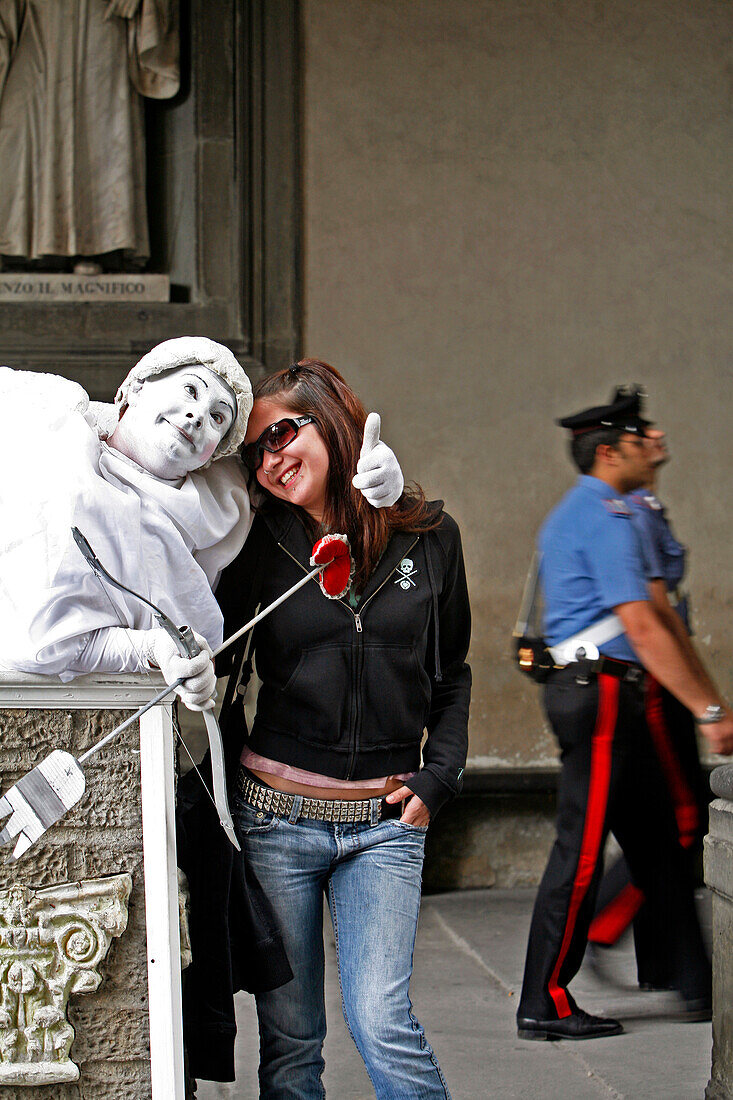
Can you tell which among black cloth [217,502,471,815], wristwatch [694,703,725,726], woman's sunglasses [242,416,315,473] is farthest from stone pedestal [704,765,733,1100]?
woman's sunglasses [242,416,315,473]

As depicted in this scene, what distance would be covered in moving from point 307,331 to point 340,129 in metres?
0.80

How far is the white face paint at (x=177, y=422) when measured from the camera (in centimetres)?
199

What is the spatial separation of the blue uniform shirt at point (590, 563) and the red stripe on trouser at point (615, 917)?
2.29ft

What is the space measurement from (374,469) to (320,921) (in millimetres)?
793

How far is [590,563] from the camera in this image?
3156mm

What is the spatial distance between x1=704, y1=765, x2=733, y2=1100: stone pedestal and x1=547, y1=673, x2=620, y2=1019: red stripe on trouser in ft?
1.30

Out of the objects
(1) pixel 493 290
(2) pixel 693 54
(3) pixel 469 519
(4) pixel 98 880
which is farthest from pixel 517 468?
(4) pixel 98 880

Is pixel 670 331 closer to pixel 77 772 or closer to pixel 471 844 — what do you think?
pixel 471 844

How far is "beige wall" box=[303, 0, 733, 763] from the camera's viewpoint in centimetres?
477

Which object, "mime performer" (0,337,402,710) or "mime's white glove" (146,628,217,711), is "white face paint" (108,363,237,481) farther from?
"mime's white glove" (146,628,217,711)

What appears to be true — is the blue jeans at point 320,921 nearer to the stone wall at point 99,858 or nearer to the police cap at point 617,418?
the stone wall at point 99,858

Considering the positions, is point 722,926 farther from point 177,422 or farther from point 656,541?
point 177,422

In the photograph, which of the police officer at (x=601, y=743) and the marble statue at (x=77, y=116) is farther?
the marble statue at (x=77, y=116)

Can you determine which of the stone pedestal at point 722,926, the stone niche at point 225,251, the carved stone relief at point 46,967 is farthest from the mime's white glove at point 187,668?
the stone niche at point 225,251
